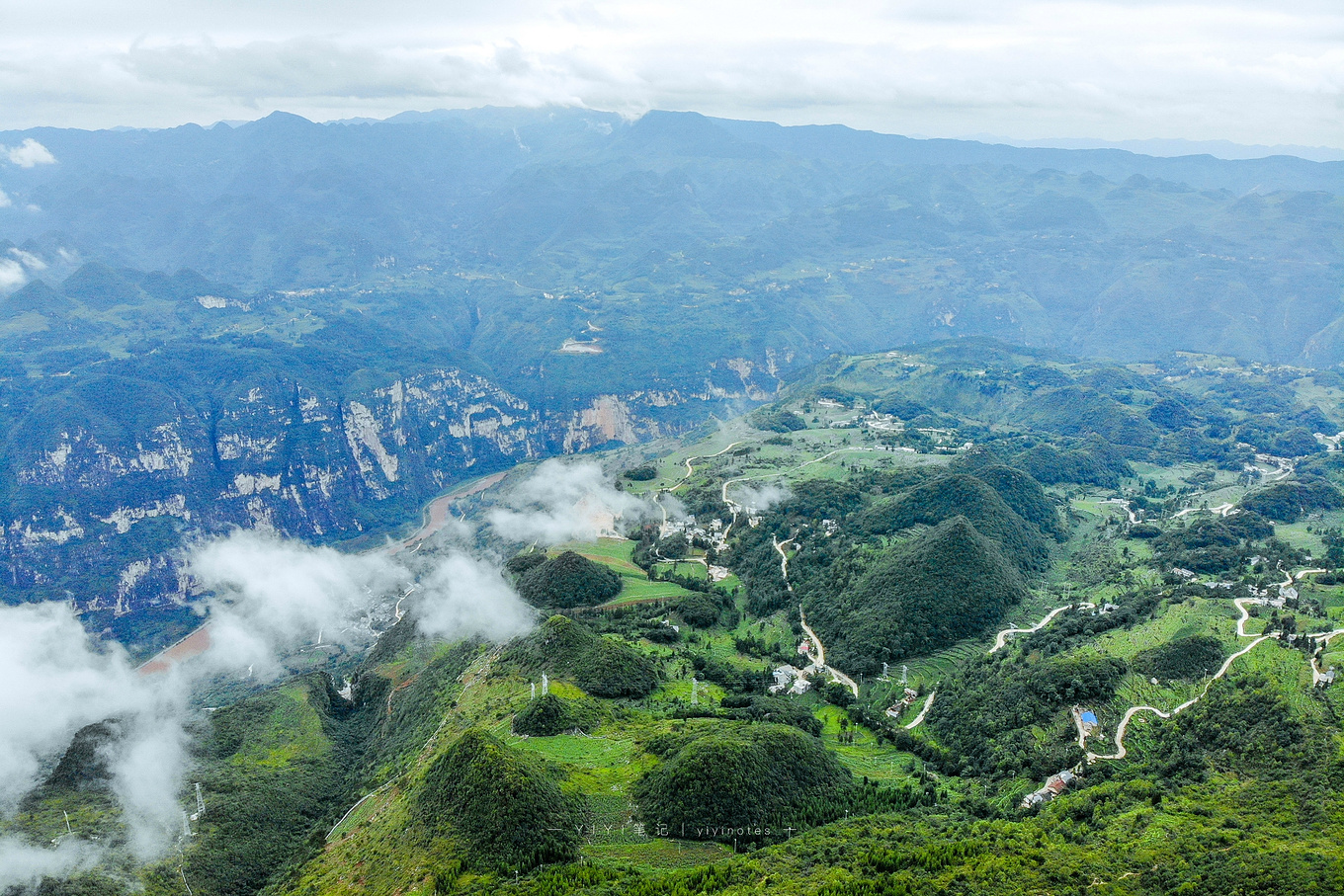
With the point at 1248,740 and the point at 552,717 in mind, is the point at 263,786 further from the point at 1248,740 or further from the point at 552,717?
the point at 1248,740

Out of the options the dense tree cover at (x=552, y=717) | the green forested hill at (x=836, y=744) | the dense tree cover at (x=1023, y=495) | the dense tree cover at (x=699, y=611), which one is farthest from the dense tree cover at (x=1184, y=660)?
the dense tree cover at (x=1023, y=495)

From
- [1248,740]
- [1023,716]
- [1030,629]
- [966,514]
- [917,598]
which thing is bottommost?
[1030,629]

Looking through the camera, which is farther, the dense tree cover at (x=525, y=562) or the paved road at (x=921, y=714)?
the dense tree cover at (x=525, y=562)

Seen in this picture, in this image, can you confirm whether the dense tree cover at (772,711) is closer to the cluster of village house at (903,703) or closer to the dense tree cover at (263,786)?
the cluster of village house at (903,703)

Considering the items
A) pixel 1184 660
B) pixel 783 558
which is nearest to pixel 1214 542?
pixel 1184 660

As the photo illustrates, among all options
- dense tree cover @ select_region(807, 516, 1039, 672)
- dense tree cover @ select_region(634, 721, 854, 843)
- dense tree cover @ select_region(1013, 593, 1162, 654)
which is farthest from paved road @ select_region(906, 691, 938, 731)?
dense tree cover @ select_region(634, 721, 854, 843)

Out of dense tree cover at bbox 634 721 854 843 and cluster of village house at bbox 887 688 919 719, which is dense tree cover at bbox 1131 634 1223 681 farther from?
dense tree cover at bbox 634 721 854 843
